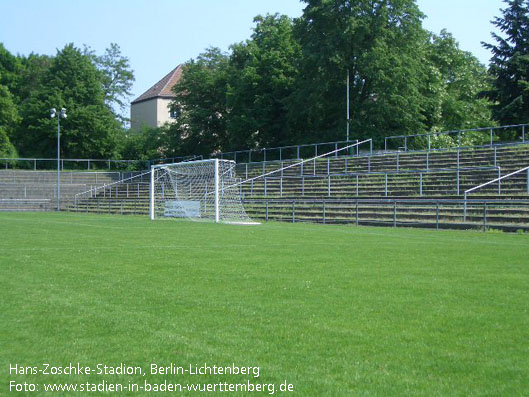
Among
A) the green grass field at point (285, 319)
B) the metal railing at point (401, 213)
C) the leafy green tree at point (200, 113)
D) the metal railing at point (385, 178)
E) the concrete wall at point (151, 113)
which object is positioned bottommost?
the green grass field at point (285, 319)

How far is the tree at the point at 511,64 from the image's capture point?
4300 cm

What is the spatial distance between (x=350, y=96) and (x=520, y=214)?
89.5 ft

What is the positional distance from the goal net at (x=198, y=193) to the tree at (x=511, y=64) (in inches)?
753

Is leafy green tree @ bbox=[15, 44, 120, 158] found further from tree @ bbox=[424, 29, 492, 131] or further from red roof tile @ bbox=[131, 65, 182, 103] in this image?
tree @ bbox=[424, 29, 492, 131]

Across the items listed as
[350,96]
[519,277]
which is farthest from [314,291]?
[350,96]

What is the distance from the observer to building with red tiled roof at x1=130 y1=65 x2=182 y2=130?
8956cm

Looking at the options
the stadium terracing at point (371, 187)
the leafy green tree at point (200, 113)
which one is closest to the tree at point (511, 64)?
the stadium terracing at point (371, 187)

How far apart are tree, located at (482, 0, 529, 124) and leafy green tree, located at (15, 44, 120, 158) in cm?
3815

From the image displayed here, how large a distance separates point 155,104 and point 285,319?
85223 mm

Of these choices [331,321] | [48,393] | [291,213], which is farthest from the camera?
[291,213]

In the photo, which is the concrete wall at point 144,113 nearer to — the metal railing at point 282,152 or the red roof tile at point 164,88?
the red roof tile at point 164,88

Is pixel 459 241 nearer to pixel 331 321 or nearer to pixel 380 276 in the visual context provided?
pixel 380 276

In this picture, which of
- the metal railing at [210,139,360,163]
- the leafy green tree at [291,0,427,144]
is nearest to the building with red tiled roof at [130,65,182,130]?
the metal railing at [210,139,360,163]

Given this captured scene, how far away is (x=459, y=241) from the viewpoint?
1784 centimetres
